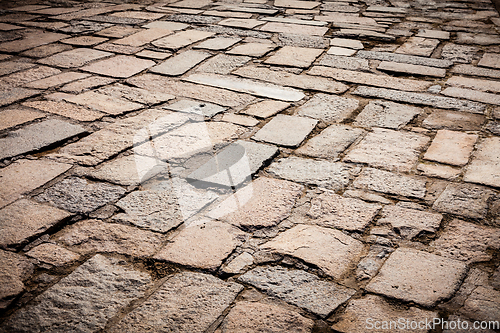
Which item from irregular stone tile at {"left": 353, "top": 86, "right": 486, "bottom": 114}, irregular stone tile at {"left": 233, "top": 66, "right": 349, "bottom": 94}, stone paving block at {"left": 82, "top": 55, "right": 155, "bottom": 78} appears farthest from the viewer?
stone paving block at {"left": 82, "top": 55, "right": 155, "bottom": 78}

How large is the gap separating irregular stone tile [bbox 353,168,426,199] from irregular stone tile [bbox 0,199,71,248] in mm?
1741

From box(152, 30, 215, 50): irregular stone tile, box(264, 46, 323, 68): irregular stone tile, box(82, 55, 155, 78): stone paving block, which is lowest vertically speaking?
box(264, 46, 323, 68): irregular stone tile

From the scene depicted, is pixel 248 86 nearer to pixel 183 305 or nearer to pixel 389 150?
pixel 389 150

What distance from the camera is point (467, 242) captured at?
2139mm

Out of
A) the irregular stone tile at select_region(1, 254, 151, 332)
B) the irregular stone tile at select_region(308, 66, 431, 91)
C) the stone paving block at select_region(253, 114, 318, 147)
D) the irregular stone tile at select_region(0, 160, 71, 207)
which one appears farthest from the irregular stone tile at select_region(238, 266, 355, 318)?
the irregular stone tile at select_region(308, 66, 431, 91)

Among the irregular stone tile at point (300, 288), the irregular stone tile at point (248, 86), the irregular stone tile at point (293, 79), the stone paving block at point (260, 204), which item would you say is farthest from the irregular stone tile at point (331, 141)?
the irregular stone tile at point (300, 288)

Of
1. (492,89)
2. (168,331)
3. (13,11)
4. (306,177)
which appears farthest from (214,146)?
(13,11)

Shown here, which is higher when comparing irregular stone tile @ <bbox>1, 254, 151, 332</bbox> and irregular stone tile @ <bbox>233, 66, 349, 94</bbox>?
irregular stone tile @ <bbox>233, 66, 349, 94</bbox>

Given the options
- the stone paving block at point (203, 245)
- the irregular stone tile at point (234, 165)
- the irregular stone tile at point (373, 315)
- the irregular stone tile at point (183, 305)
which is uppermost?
the irregular stone tile at point (234, 165)

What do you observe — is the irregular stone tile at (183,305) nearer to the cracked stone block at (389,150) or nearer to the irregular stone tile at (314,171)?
the irregular stone tile at (314,171)

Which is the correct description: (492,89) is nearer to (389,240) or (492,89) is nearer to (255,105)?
(255,105)

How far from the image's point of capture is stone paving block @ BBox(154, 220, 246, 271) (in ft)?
6.63

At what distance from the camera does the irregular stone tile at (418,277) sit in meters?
1.83

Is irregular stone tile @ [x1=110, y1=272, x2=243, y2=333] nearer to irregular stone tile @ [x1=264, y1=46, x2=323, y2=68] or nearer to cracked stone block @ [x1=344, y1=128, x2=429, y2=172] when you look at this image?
cracked stone block @ [x1=344, y1=128, x2=429, y2=172]
